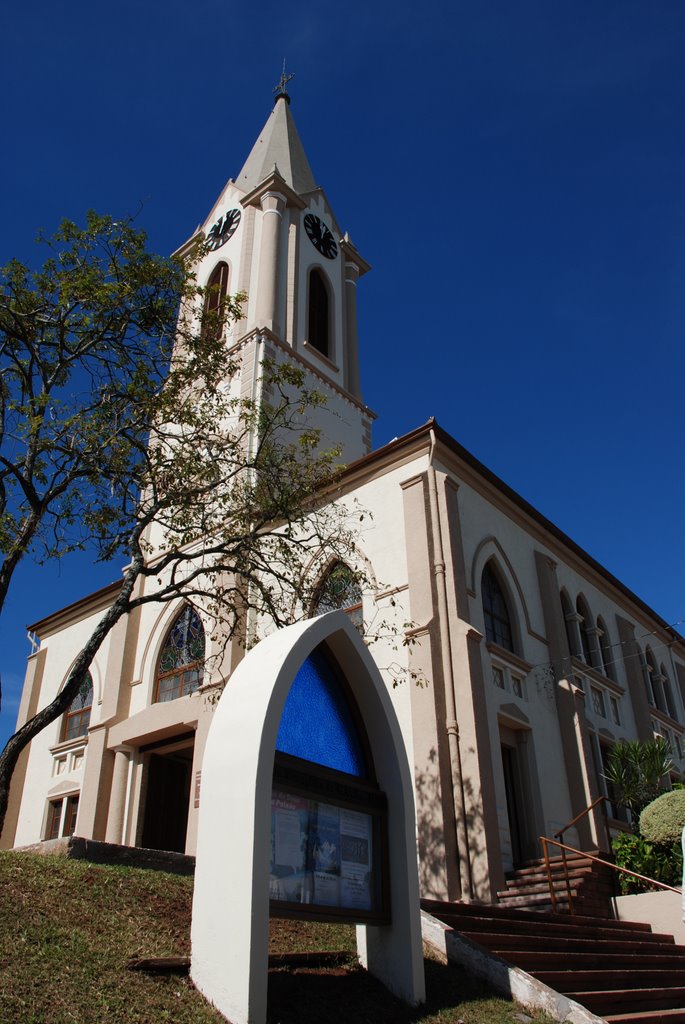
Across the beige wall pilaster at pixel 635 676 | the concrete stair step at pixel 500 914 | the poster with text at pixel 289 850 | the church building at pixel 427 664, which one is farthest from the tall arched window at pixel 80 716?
the poster with text at pixel 289 850

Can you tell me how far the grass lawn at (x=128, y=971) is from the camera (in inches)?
201

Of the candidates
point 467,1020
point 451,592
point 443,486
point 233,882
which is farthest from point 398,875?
point 443,486

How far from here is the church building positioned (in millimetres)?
13445

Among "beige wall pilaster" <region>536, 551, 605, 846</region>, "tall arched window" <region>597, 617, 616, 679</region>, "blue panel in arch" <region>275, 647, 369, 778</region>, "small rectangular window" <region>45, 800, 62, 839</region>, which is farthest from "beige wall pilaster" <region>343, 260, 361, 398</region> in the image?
"blue panel in arch" <region>275, 647, 369, 778</region>

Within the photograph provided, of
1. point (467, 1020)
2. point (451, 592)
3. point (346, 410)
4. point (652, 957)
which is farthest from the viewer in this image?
point (346, 410)

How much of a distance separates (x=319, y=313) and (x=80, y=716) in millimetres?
14546

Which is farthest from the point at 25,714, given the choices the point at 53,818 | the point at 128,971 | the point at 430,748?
the point at 128,971

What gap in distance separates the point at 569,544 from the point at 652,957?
37.2 ft

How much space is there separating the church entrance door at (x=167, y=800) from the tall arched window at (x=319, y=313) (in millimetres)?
13193

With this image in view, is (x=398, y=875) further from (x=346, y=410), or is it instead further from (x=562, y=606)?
(x=346, y=410)

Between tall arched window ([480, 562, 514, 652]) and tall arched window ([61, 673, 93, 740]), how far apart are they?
426 inches

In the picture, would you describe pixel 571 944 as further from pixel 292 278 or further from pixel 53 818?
pixel 292 278

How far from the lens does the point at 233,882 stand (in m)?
5.54

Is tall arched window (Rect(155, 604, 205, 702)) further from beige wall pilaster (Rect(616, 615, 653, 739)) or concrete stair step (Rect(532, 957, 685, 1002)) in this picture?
concrete stair step (Rect(532, 957, 685, 1002))
